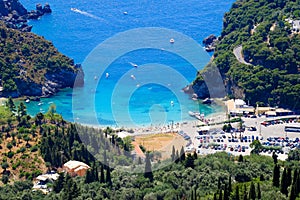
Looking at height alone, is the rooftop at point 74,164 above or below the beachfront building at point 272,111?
below

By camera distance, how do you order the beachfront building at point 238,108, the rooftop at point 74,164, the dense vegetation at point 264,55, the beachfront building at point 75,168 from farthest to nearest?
the dense vegetation at point 264,55
the beachfront building at point 238,108
the rooftop at point 74,164
the beachfront building at point 75,168

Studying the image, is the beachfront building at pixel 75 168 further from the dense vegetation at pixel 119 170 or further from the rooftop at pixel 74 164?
the dense vegetation at pixel 119 170

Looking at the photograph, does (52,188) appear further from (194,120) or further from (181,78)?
(181,78)

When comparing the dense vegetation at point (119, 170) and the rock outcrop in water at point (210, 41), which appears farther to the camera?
the rock outcrop in water at point (210, 41)

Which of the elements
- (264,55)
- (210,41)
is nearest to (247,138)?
(264,55)

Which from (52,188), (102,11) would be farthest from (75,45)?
(52,188)

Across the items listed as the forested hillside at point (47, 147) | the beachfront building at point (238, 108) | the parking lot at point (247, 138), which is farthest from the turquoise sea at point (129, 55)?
the forested hillside at point (47, 147)

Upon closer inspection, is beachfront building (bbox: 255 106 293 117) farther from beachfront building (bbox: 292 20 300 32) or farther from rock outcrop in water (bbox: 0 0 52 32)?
rock outcrop in water (bbox: 0 0 52 32)
